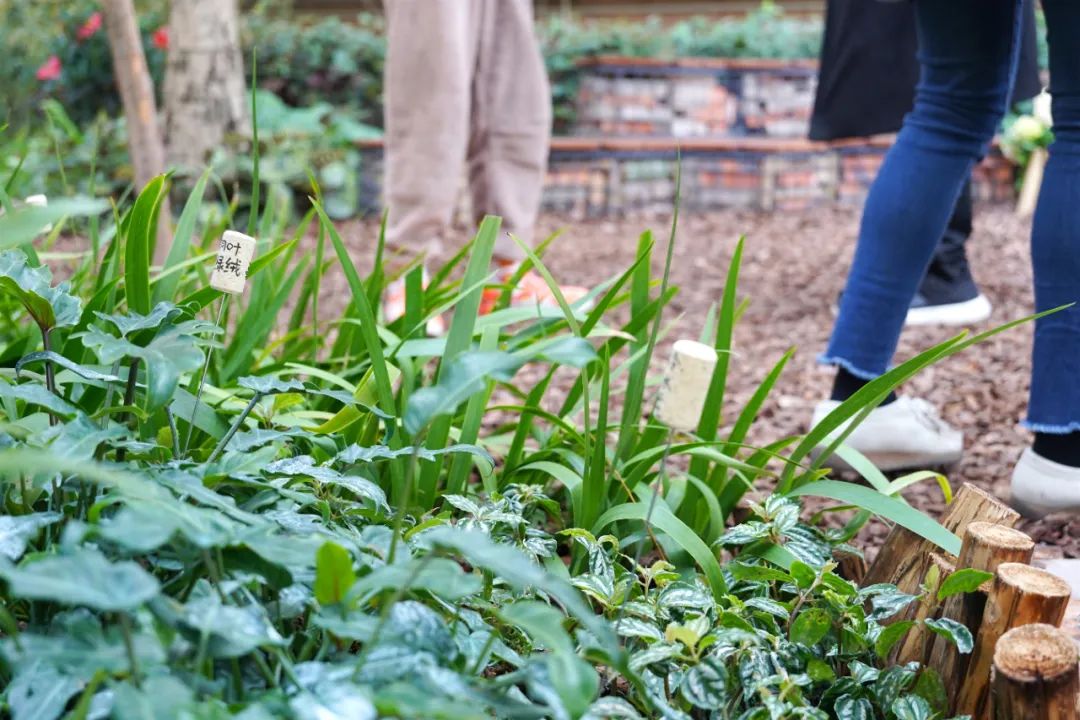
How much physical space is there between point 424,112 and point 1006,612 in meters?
1.87

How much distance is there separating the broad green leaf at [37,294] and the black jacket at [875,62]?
194 cm

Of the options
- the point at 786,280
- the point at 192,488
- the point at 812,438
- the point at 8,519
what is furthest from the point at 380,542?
the point at 786,280

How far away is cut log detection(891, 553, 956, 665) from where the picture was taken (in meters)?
0.98

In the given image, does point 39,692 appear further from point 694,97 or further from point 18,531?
point 694,97

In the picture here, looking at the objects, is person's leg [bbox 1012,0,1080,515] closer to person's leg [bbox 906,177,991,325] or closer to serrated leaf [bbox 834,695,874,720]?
serrated leaf [bbox 834,695,874,720]

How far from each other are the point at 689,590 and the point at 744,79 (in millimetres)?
4835

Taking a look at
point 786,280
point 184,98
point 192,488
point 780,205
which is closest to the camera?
point 192,488

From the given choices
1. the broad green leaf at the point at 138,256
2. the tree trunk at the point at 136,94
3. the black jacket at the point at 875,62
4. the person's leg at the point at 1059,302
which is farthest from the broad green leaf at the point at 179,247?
the black jacket at the point at 875,62

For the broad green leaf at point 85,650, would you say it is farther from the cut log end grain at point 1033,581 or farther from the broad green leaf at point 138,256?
the cut log end grain at point 1033,581

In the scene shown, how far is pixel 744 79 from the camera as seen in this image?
5430 mm

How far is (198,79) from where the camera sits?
428cm

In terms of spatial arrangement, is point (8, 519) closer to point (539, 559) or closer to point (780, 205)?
point (539, 559)

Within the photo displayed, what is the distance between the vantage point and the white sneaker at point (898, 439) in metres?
1.60

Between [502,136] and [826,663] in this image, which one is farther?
[502,136]
